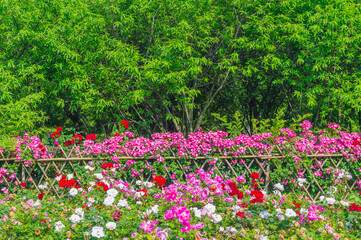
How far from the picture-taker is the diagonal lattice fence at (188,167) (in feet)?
18.7

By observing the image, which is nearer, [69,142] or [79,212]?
[79,212]

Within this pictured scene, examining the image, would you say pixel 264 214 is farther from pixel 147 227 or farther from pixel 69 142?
pixel 69 142

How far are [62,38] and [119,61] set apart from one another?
1899 mm

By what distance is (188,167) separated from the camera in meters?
5.75

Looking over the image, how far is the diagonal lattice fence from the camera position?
571 cm

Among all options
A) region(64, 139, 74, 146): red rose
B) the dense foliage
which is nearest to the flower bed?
region(64, 139, 74, 146): red rose

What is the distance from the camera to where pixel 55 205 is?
397cm

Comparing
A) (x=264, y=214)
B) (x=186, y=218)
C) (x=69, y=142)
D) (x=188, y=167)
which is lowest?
(x=188, y=167)

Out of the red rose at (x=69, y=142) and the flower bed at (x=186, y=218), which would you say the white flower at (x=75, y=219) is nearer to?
the flower bed at (x=186, y=218)

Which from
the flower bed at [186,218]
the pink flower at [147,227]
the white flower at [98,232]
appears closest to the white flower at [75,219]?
the flower bed at [186,218]

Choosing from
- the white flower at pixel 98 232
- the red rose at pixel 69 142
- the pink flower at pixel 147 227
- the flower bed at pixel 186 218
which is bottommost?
the red rose at pixel 69 142

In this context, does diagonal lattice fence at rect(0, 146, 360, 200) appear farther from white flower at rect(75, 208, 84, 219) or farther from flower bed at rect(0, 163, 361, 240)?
white flower at rect(75, 208, 84, 219)

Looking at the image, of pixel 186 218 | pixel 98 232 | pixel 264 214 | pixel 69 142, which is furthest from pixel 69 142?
pixel 264 214

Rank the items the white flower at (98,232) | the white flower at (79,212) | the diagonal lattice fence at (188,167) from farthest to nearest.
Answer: the diagonal lattice fence at (188,167) → the white flower at (79,212) → the white flower at (98,232)
